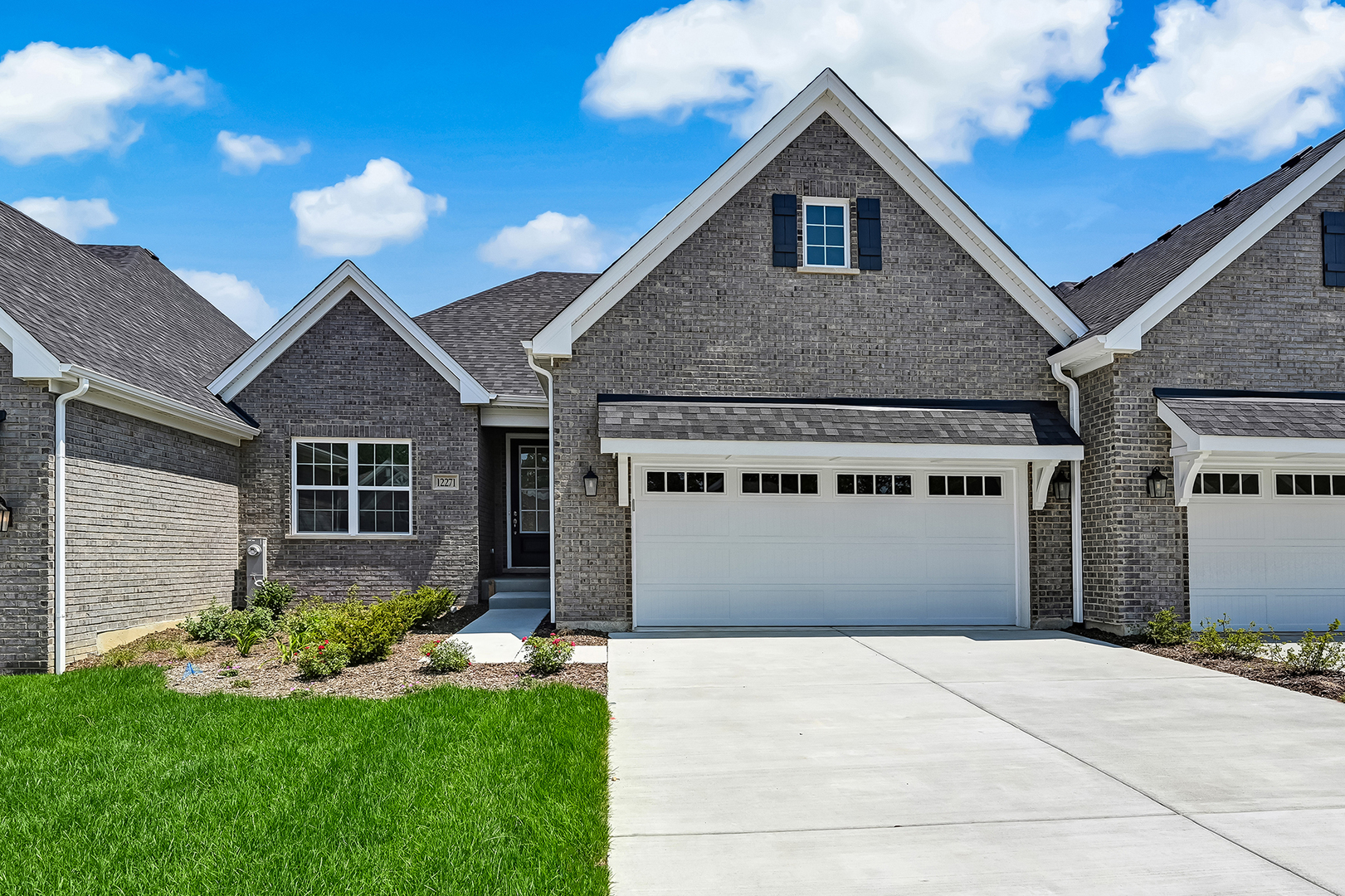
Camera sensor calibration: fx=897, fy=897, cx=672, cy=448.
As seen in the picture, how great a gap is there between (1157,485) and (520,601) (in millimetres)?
9635

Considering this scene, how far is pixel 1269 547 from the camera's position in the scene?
40.7 feet

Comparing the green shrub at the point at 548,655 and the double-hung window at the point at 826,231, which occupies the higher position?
the double-hung window at the point at 826,231

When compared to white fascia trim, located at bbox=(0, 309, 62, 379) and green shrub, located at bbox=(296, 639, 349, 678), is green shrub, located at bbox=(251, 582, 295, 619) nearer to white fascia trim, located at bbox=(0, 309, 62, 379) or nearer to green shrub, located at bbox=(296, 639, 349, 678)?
green shrub, located at bbox=(296, 639, 349, 678)

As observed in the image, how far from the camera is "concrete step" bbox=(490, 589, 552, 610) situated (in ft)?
48.3

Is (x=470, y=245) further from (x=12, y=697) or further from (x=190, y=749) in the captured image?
(x=190, y=749)

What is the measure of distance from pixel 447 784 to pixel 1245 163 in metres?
17.6

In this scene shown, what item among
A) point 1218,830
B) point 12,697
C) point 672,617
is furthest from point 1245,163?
point 12,697

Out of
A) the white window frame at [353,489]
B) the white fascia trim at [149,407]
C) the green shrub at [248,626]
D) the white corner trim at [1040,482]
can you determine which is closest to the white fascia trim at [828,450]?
the white corner trim at [1040,482]

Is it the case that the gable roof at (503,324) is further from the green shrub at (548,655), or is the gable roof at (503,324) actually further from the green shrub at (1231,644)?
the green shrub at (1231,644)

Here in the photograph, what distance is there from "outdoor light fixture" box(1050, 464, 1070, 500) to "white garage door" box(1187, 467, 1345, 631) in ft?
5.12

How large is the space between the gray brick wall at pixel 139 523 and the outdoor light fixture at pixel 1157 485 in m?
13.1

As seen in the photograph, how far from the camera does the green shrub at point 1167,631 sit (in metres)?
11.2

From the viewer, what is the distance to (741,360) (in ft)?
41.3

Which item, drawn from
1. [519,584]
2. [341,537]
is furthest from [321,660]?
[519,584]
